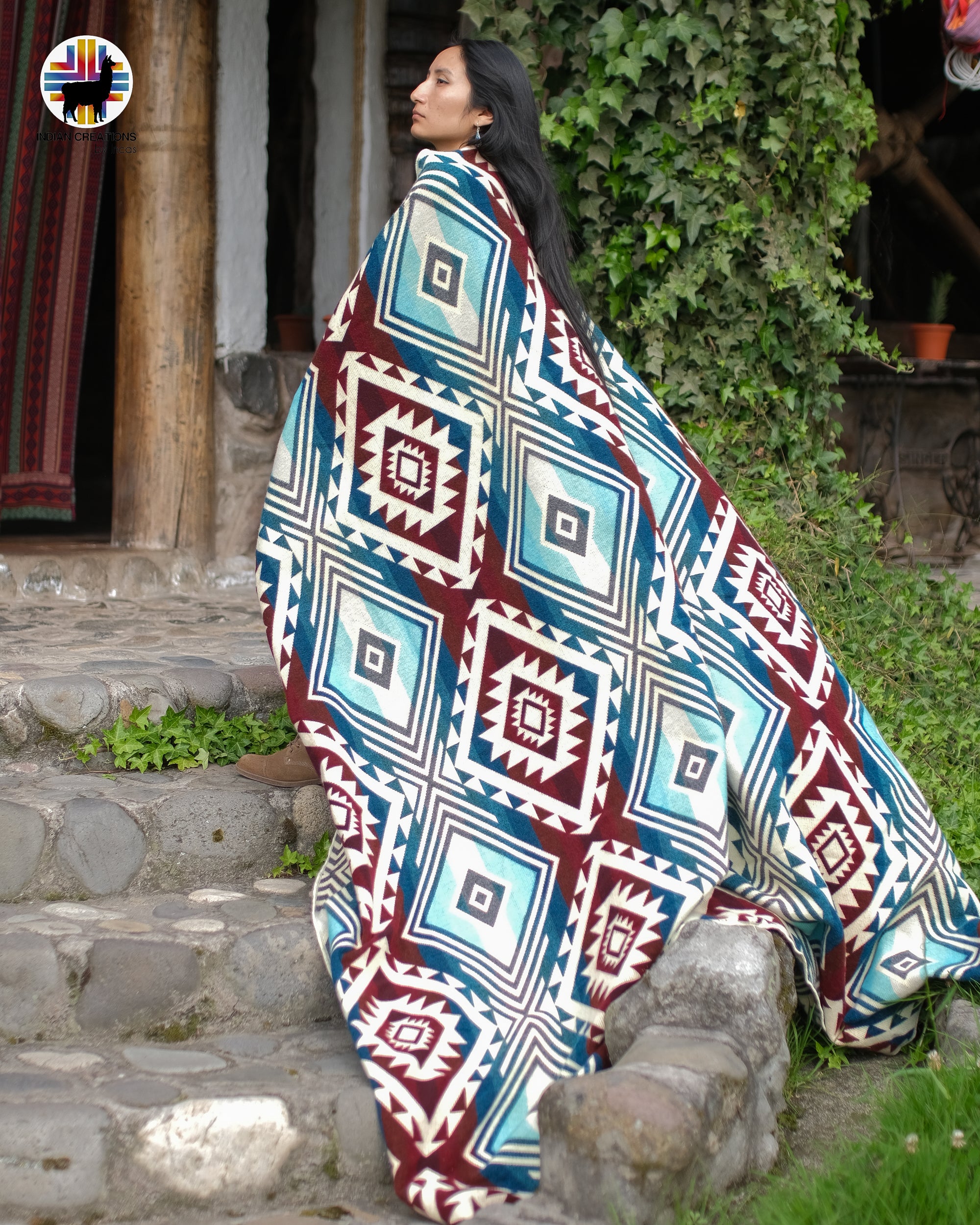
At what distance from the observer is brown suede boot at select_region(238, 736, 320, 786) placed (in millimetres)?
2637

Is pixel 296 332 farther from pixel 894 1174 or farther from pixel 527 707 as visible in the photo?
pixel 894 1174

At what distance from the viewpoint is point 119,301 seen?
4445 mm

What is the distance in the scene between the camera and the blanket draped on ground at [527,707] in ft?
6.74

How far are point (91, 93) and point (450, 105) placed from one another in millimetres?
2441

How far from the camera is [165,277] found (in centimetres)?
438

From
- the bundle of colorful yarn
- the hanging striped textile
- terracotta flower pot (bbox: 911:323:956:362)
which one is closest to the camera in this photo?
the hanging striped textile

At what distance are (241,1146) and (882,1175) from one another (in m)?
0.90

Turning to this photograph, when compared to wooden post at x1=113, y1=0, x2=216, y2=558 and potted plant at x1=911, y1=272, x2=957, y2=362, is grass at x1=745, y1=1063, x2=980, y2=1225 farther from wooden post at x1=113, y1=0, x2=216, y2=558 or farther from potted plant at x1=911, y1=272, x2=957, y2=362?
potted plant at x1=911, y1=272, x2=957, y2=362

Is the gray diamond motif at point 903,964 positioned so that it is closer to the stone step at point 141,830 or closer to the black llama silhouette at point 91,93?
the stone step at point 141,830

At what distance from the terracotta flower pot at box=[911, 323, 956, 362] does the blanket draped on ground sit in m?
4.71

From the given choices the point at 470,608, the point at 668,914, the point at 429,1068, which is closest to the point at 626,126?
the point at 470,608

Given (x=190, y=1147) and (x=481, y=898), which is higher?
(x=481, y=898)
